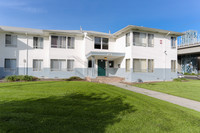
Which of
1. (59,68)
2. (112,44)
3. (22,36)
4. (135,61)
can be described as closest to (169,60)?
(135,61)

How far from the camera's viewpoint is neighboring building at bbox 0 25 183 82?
585 inches

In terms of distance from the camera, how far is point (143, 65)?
15.0 metres

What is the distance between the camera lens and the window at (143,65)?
1452 centimetres

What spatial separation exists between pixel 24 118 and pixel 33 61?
1487cm

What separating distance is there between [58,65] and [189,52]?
27015 mm

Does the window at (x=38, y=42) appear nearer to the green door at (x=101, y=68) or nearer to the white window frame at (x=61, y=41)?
the white window frame at (x=61, y=41)

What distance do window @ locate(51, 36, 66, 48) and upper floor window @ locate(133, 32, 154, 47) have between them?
360 inches

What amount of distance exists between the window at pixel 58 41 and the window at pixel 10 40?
201 inches

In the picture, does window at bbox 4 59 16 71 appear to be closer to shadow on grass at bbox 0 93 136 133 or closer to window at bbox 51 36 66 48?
window at bbox 51 36 66 48

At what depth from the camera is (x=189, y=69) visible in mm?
30094

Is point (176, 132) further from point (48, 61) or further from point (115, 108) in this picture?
point (48, 61)

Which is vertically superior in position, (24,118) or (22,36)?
(22,36)

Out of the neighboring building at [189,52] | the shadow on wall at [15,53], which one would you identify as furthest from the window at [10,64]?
the neighboring building at [189,52]

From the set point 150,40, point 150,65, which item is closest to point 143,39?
point 150,40
